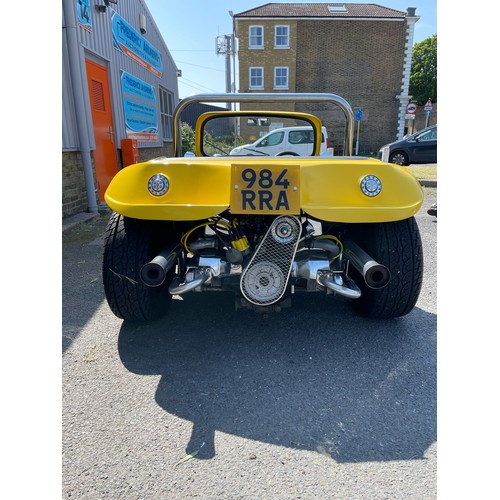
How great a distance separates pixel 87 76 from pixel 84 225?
2860 millimetres

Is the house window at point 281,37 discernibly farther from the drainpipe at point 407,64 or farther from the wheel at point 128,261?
the wheel at point 128,261

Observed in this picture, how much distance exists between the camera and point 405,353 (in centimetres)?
233

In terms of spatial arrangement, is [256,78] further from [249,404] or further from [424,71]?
[249,404]

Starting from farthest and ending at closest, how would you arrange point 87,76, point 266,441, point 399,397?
point 87,76 → point 399,397 → point 266,441

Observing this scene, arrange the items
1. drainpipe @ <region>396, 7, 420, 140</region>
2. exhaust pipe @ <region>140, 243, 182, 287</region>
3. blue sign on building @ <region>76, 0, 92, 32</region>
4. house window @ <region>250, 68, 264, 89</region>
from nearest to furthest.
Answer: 1. exhaust pipe @ <region>140, 243, 182, 287</region>
2. blue sign on building @ <region>76, 0, 92, 32</region>
3. drainpipe @ <region>396, 7, 420, 140</region>
4. house window @ <region>250, 68, 264, 89</region>

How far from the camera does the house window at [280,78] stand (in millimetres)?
26875

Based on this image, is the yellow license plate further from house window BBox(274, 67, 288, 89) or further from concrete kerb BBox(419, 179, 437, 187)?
house window BBox(274, 67, 288, 89)

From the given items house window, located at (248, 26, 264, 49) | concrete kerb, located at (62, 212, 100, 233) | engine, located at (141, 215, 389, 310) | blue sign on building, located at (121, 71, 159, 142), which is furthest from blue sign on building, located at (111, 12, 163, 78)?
house window, located at (248, 26, 264, 49)

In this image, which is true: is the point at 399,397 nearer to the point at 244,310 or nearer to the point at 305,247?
the point at 305,247

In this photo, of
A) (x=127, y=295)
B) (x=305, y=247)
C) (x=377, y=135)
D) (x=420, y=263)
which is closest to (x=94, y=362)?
(x=127, y=295)

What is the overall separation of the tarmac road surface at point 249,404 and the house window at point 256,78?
27.5 metres

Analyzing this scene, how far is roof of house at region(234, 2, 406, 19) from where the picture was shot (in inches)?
1017

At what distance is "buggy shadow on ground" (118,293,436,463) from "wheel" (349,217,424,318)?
0.89 feet

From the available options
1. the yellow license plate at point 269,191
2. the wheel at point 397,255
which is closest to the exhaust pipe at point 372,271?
the wheel at point 397,255
